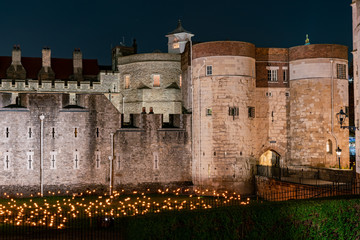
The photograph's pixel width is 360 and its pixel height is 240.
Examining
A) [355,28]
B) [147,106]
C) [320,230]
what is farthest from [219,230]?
[147,106]

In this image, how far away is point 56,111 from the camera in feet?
106

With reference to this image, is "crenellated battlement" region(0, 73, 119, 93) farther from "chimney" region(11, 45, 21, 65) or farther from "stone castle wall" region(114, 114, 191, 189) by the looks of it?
"stone castle wall" region(114, 114, 191, 189)

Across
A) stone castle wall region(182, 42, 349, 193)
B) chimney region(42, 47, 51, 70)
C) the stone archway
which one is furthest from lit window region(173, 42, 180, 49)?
the stone archway

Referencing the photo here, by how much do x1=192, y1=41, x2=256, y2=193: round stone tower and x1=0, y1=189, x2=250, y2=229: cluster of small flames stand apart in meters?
1.30

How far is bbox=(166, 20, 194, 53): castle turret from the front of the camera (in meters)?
61.2

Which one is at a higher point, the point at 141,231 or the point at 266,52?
the point at 266,52

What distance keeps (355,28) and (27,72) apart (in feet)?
117

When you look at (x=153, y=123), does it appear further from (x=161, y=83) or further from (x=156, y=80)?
(x=156, y=80)

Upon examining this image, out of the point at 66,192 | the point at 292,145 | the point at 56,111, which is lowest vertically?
the point at 66,192

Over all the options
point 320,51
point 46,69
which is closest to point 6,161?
point 46,69

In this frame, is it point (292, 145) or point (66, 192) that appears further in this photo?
point (292, 145)

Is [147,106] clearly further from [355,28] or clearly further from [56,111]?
[355,28]

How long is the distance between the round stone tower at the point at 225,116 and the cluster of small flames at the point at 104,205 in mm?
1295

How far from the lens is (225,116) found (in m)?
33.1
